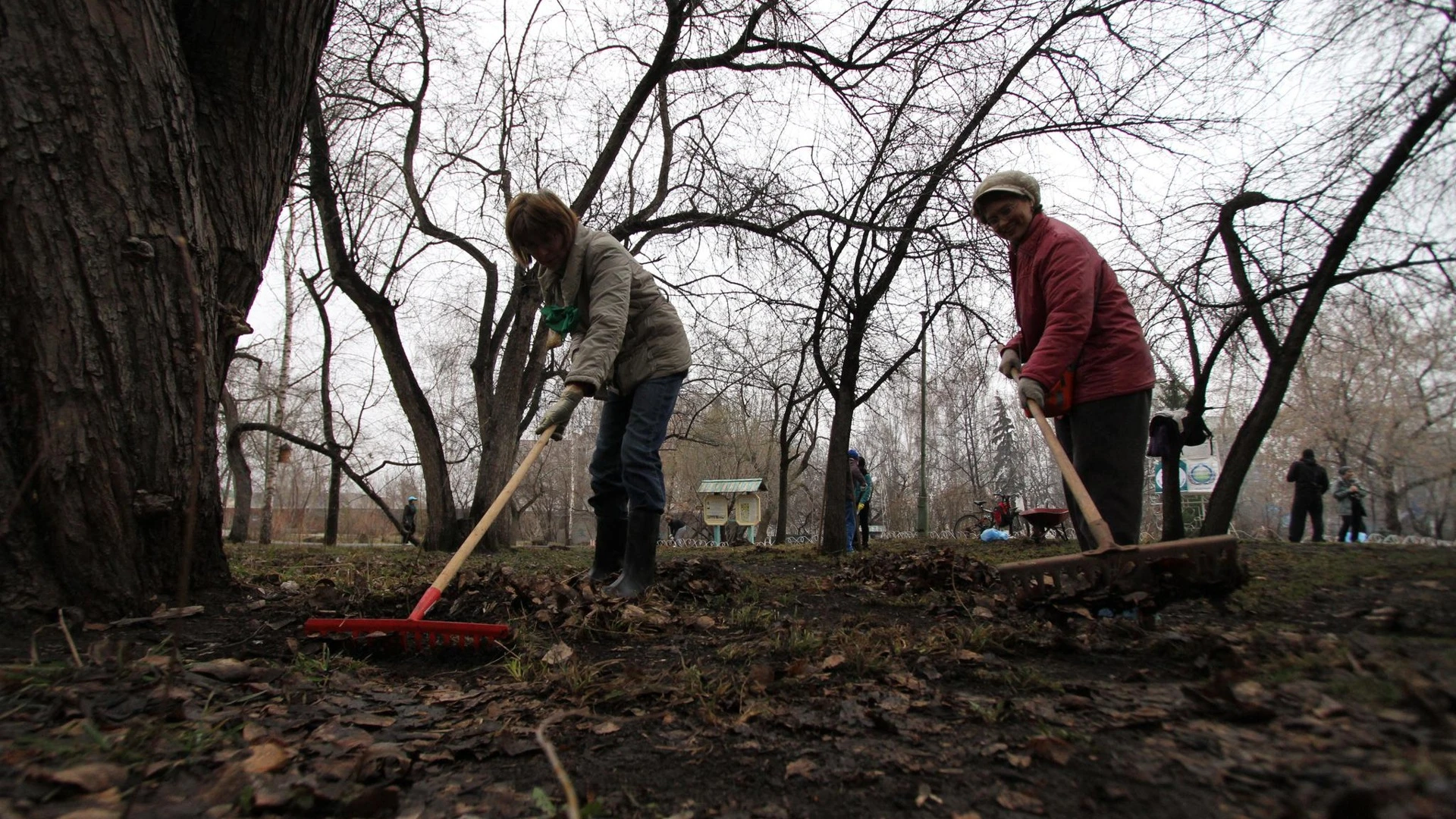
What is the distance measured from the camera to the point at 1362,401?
13.5 feet

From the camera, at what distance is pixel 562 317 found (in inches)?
146

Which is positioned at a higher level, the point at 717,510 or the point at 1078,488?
the point at 1078,488

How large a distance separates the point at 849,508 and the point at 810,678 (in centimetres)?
930

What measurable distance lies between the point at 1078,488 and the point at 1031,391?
16.7 inches

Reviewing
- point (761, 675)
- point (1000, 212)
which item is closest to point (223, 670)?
point (761, 675)

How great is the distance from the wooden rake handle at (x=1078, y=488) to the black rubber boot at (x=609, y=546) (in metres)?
2.22

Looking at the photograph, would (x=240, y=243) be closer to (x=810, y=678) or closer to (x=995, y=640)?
(x=810, y=678)

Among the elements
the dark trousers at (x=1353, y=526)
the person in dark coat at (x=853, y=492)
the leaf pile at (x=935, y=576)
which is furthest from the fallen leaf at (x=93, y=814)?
the dark trousers at (x=1353, y=526)

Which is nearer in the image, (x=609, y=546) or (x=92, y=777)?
(x=92, y=777)

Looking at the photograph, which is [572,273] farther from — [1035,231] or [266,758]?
[266,758]

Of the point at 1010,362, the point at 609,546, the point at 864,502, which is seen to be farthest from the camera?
the point at 864,502

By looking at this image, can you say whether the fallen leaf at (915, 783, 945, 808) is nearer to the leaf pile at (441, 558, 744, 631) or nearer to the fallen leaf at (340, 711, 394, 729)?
the fallen leaf at (340, 711, 394, 729)

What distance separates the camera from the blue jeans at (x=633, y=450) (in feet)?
11.3

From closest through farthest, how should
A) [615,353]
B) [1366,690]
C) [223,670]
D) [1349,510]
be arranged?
[1366,690] < [223,670] < [615,353] < [1349,510]
